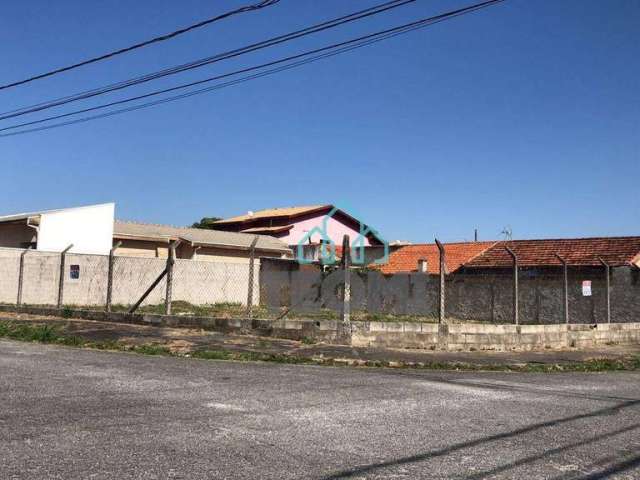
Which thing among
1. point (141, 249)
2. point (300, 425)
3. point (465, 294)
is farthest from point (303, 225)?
point (300, 425)

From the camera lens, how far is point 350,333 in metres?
11.9

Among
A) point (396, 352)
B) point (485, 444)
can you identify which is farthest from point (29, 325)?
point (485, 444)

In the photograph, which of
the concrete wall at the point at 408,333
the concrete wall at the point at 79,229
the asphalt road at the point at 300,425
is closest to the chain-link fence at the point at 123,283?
the concrete wall at the point at 79,229

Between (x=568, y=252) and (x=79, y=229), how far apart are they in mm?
19989

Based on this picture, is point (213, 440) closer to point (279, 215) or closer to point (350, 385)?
point (350, 385)

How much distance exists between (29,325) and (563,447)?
1199 cm

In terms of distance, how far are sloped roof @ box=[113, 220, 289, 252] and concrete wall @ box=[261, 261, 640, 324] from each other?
2.94 m

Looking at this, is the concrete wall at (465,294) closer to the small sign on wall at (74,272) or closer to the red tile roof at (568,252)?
the red tile roof at (568,252)

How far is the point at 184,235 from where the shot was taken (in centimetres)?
2855

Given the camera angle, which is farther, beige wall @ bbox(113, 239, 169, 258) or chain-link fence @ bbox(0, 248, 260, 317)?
beige wall @ bbox(113, 239, 169, 258)

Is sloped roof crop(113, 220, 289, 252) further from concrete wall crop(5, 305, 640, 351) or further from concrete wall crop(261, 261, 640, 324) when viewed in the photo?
concrete wall crop(5, 305, 640, 351)

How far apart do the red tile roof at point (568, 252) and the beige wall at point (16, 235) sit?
18.0 metres

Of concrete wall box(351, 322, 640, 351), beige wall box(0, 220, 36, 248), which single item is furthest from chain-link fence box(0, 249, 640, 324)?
concrete wall box(351, 322, 640, 351)

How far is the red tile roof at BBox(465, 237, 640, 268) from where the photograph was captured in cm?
2409
